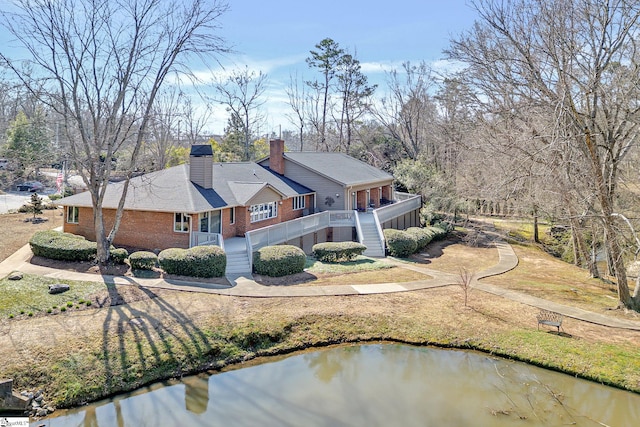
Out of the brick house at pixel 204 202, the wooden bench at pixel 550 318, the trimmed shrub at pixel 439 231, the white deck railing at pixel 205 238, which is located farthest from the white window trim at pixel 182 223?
the trimmed shrub at pixel 439 231

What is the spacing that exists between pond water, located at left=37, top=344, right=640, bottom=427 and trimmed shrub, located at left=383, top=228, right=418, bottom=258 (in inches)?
452

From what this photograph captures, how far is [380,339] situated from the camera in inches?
501

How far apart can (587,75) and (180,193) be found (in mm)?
Result: 18009

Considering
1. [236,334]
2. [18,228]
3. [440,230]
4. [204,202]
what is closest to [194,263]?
[204,202]

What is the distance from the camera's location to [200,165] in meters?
21.4

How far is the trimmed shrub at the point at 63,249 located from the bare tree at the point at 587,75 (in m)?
18.6

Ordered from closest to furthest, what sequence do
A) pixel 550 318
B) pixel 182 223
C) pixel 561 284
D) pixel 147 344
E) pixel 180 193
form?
pixel 147 344 → pixel 550 318 → pixel 561 284 → pixel 182 223 → pixel 180 193

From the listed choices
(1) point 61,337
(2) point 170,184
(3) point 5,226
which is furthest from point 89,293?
(3) point 5,226

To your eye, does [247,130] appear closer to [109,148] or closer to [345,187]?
[345,187]

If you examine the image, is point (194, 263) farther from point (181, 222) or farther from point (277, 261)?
point (181, 222)

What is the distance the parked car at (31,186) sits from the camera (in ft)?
152

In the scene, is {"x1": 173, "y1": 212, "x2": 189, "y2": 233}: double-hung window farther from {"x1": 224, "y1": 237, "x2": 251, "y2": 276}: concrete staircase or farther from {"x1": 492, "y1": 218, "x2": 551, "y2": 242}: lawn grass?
{"x1": 492, "y1": 218, "x2": 551, "y2": 242}: lawn grass

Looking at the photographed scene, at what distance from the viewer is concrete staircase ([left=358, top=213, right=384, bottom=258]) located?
2325cm

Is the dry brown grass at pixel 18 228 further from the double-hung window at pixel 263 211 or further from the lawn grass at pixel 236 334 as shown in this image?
the double-hung window at pixel 263 211
